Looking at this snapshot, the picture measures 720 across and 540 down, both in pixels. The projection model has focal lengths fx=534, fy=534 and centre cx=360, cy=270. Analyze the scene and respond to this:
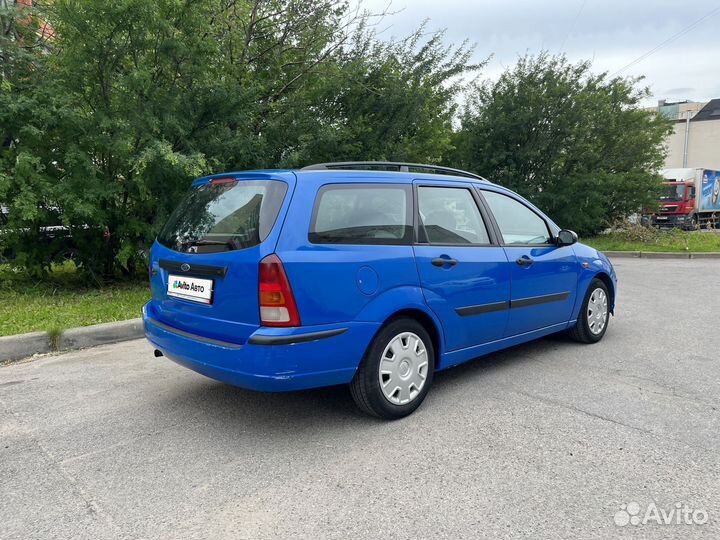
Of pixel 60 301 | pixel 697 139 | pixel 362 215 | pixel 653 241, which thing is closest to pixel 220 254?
pixel 362 215

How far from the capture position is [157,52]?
276 inches

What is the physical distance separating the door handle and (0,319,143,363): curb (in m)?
3.77

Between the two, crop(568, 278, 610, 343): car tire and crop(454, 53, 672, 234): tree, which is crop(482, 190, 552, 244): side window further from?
crop(454, 53, 672, 234): tree

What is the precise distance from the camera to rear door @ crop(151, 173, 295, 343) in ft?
10.2

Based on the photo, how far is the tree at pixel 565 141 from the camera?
53.6 feet

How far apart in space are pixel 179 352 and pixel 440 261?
1876mm

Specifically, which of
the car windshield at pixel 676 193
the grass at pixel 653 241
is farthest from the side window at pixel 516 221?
the car windshield at pixel 676 193

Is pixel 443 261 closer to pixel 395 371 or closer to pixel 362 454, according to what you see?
pixel 395 371

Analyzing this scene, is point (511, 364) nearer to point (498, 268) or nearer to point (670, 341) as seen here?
point (498, 268)

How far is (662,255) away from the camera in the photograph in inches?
569

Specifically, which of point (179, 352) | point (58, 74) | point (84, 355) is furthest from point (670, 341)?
point (58, 74)

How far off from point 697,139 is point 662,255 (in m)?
41.2

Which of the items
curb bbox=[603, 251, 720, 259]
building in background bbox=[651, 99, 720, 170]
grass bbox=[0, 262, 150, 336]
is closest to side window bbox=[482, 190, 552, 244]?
grass bbox=[0, 262, 150, 336]

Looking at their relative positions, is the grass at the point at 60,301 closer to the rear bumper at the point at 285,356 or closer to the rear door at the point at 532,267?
the rear bumper at the point at 285,356
